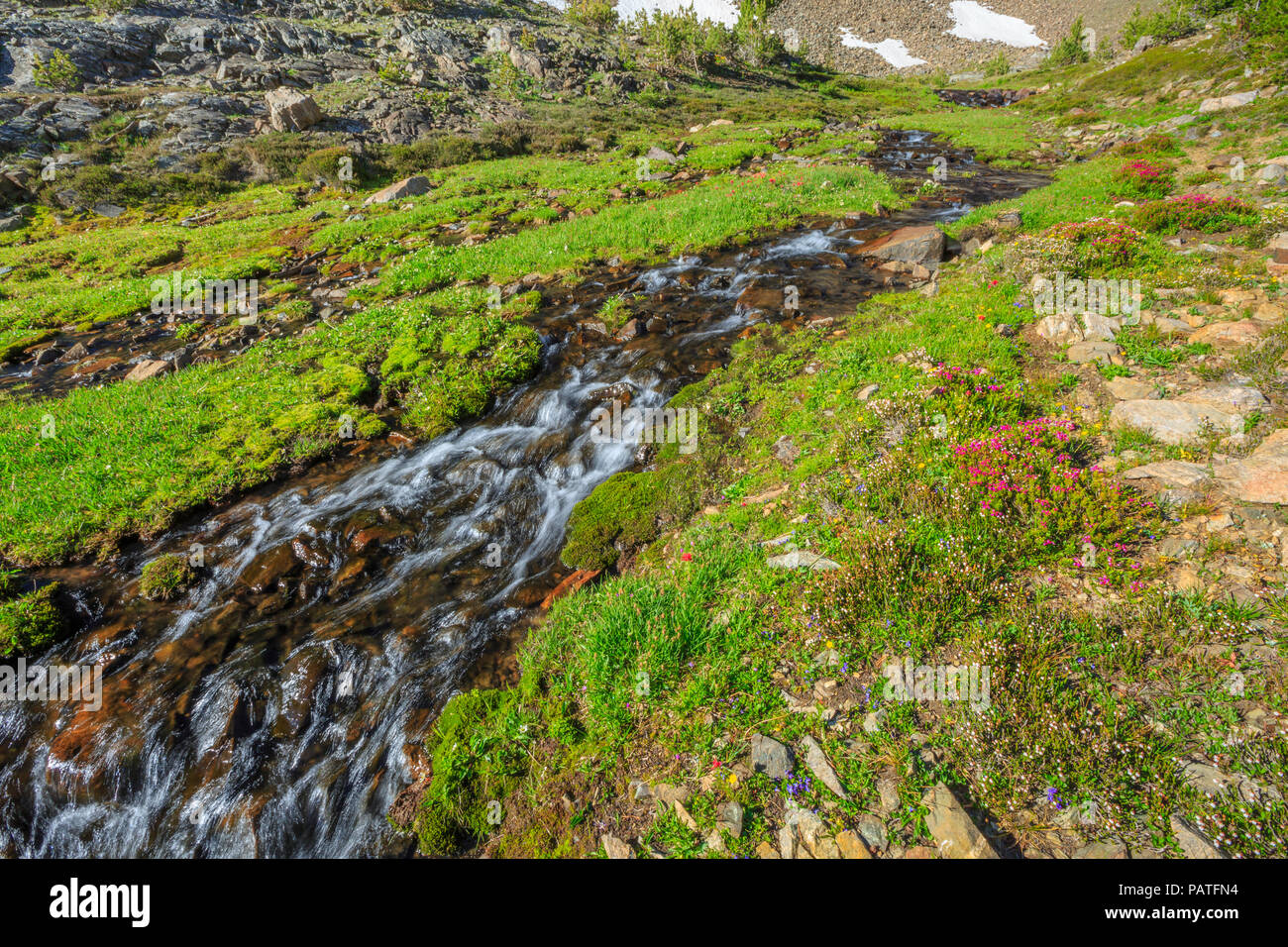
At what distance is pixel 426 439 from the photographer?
1055 cm

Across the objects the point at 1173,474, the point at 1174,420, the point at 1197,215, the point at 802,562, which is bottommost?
the point at 802,562

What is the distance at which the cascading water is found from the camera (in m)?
5.29

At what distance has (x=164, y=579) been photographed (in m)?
7.54

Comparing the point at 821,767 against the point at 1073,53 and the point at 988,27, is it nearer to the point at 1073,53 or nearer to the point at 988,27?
the point at 1073,53

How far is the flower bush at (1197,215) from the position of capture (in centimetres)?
1289

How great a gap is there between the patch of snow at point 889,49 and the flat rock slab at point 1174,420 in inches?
7660

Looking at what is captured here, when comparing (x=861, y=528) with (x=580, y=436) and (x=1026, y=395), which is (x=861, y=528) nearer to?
(x=1026, y=395)

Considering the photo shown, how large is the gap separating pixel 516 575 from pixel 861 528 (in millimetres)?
4946

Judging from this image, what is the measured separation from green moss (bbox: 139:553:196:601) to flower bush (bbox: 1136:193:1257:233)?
75.9 ft

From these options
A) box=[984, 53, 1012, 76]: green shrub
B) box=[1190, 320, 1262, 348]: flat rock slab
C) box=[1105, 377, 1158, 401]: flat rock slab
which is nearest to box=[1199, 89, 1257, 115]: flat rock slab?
box=[1190, 320, 1262, 348]: flat rock slab

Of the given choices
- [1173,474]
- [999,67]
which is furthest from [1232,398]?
[999,67]

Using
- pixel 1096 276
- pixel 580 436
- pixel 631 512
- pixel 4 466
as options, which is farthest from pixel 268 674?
pixel 1096 276

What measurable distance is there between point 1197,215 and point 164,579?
2427cm

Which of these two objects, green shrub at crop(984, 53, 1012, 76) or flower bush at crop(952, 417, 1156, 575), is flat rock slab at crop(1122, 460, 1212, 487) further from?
green shrub at crop(984, 53, 1012, 76)
